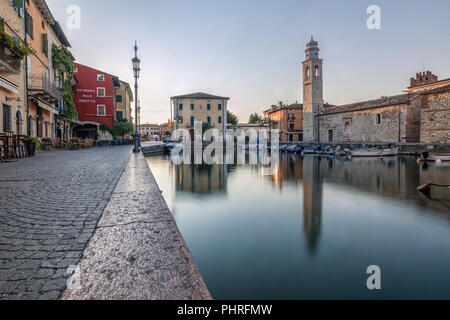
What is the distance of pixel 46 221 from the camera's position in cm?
273

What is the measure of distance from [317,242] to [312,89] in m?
41.2

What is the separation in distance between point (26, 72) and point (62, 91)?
8755 millimetres

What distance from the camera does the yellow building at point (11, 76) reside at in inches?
459

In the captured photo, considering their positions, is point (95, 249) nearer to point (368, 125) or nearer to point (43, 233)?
point (43, 233)

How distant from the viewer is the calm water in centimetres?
293

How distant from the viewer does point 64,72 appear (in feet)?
79.8

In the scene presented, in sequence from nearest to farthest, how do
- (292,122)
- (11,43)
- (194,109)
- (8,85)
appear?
(11,43) < (8,85) < (194,109) < (292,122)

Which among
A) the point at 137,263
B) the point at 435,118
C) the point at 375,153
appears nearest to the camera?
the point at 137,263

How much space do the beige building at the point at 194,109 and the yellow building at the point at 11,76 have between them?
32480 mm

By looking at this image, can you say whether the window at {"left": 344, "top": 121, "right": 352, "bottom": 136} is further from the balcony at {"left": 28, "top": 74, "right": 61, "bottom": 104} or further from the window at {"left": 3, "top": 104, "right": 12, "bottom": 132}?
the window at {"left": 3, "top": 104, "right": 12, "bottom": 132}

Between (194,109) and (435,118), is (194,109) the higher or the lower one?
the higher one

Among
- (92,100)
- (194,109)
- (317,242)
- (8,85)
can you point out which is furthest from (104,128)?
(317,242)

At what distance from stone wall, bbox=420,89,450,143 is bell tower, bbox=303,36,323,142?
53.6ft
